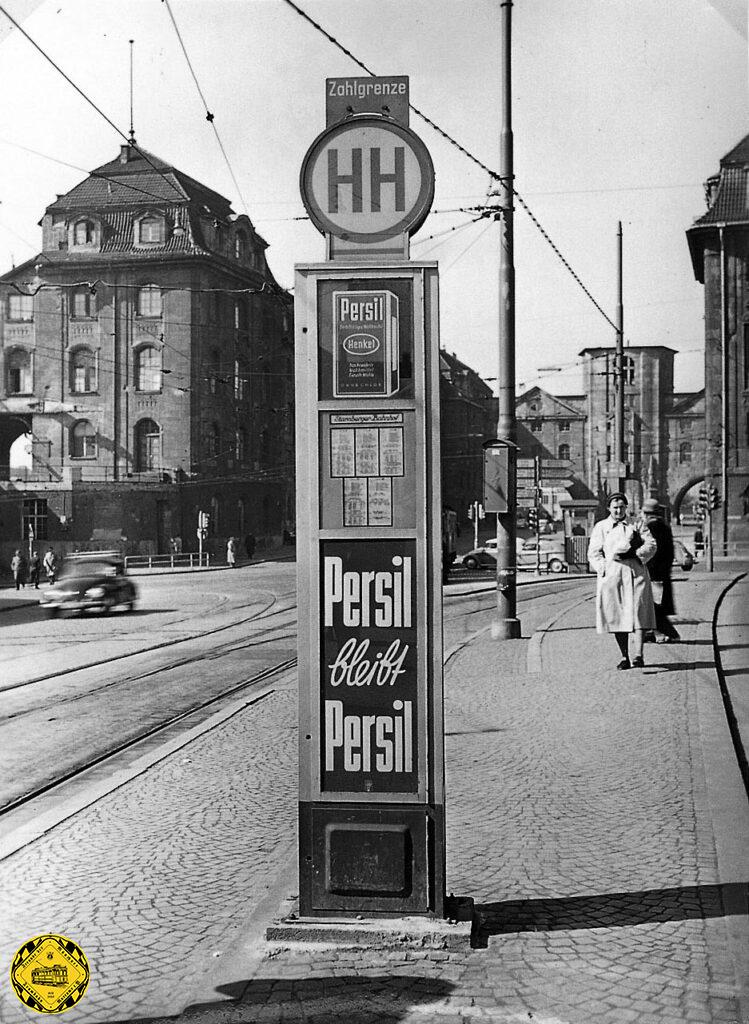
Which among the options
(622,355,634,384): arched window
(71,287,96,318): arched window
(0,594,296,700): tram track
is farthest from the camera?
(622,355,634,384): arched window

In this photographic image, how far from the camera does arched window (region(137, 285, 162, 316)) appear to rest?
410cm

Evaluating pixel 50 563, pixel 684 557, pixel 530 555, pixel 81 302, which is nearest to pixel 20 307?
pixel 81 302

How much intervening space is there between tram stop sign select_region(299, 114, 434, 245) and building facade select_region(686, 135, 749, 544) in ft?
4.13

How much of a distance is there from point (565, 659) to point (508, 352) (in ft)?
12.5

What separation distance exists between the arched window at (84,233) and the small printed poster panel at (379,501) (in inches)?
73.8

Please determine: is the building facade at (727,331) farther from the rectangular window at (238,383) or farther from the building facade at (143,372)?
the rectangular window at (238,383)

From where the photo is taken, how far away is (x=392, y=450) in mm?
2877

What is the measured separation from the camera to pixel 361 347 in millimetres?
2875

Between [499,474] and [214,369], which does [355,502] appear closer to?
[214,369]

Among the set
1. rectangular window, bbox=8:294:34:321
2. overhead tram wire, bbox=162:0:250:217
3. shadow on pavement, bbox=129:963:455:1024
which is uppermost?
overhead tram wire, bbox=162:0:250:217

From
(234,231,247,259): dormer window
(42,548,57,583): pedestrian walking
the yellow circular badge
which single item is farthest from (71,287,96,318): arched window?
the yellow circular badge

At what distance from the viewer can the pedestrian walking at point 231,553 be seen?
4207 millimetres

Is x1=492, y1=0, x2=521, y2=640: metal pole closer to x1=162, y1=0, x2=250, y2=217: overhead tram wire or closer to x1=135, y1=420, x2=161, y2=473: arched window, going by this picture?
x1=162, y1=0, x2=250, y2=217: overhead tram wire

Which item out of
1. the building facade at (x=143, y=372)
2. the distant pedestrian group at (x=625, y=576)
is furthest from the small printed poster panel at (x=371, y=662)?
the distant pedestrian group at (x=625, y=576)
